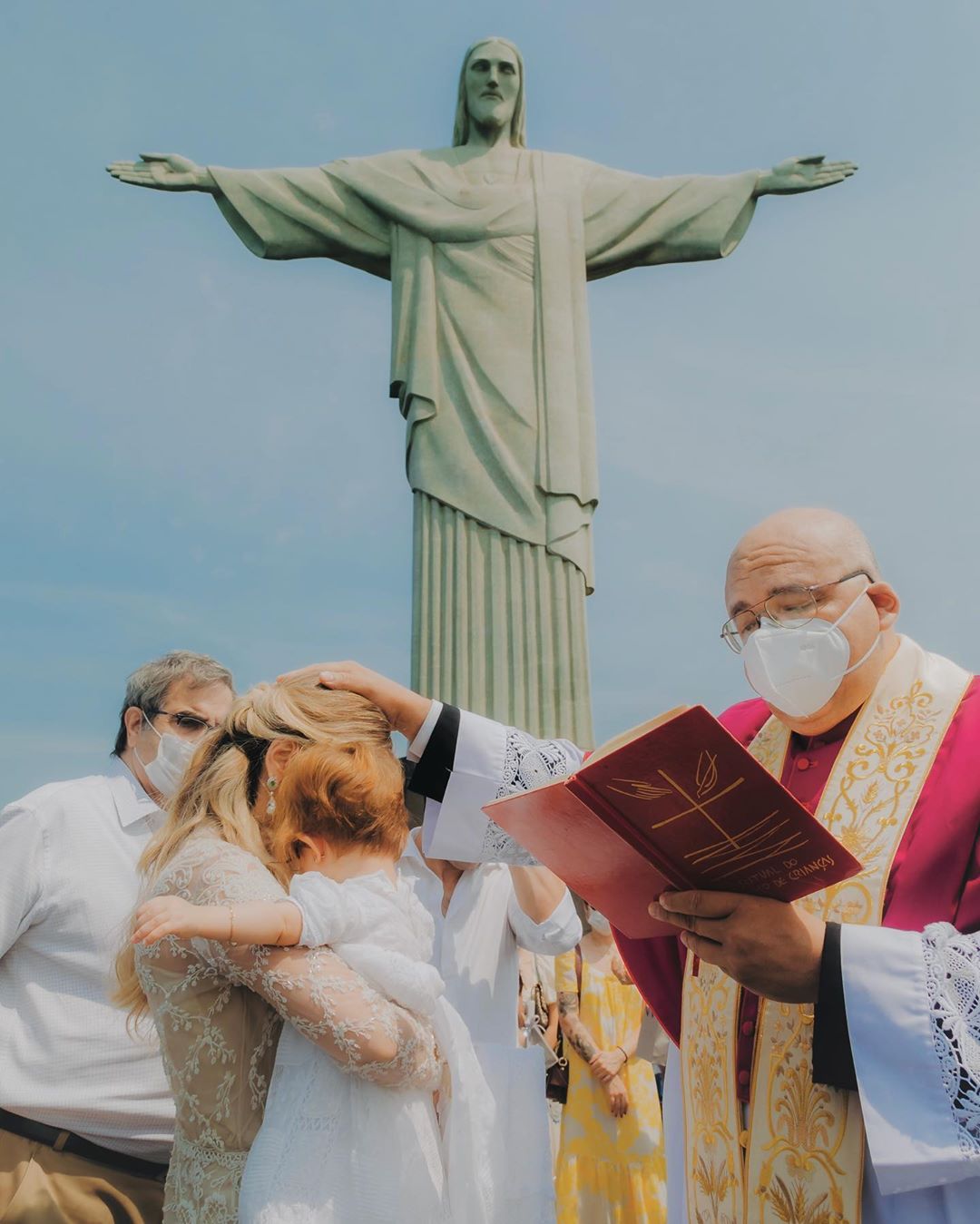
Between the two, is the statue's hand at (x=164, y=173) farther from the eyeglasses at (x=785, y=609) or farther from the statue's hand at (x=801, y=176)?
the eyeglasses at (x=785, y=609)

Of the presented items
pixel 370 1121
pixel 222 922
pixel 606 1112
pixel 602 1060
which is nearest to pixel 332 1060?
pixel 370 1121

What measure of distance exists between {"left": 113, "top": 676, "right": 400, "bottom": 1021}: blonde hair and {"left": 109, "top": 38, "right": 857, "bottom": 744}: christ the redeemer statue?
147 inches

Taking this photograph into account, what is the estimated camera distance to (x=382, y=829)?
7.27 ft

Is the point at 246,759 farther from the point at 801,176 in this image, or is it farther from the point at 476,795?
the point at 801,176

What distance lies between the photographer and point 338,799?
218 centimetres

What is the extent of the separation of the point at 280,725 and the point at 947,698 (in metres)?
1.20

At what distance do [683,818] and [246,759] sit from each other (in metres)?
0.95

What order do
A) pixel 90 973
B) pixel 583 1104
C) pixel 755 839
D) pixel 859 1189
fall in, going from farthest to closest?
1. pixel 583 1104
2. pixel 90 973
3. pixel 859 1189
4. pixel 755 839

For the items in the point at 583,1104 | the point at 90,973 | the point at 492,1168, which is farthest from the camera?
the point at 583,1104

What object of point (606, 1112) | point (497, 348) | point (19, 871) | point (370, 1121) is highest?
point (497, 348)

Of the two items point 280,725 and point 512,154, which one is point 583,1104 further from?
point 512,154

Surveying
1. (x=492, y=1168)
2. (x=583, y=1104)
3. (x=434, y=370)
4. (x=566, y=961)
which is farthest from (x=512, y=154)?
(x=492, y=1168)

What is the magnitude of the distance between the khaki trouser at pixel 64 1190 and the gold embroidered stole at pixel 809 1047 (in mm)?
1079

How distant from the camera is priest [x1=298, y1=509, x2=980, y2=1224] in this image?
69.7 inches
